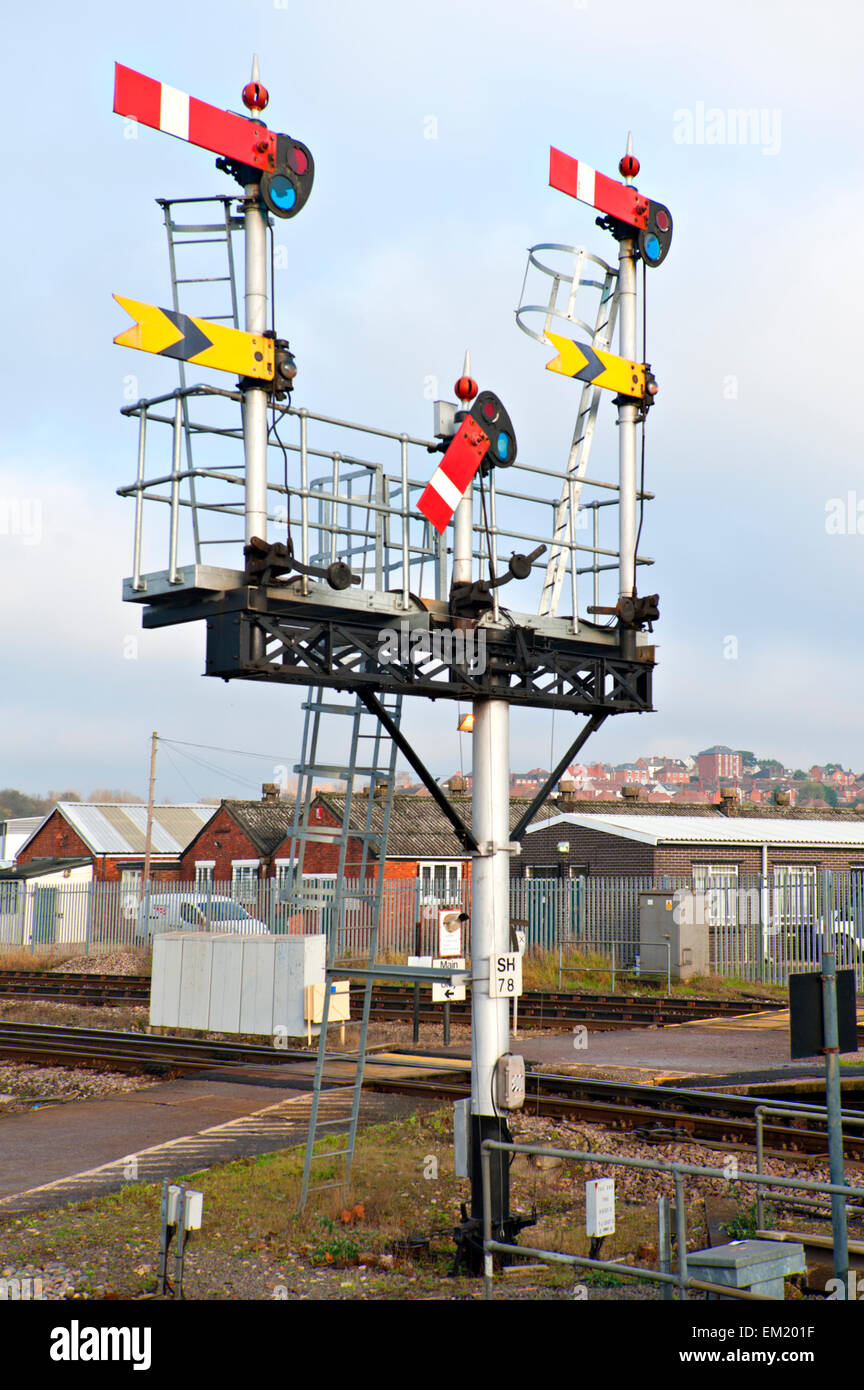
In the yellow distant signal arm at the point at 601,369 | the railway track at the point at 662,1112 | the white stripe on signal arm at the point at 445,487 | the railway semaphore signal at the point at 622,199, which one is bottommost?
the railway track at the point at 662,1112

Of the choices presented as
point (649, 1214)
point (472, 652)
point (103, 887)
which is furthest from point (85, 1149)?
point (103, 887)

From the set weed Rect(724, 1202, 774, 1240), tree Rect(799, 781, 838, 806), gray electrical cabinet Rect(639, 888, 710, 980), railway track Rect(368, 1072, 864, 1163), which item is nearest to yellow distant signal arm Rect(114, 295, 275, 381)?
weed Rect(724, 1202, 774, 1240)

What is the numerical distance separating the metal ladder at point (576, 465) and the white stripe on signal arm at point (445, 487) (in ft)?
4.60

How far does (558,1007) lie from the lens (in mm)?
24062

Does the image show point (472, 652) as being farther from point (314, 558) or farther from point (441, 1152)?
point (441, 1152)

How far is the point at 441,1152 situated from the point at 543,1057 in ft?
17.6

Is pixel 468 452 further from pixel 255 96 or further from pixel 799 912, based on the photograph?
pixel 799 912

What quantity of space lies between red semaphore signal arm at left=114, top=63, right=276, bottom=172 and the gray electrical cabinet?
22051mm

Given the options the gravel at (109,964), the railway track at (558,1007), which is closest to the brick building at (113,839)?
the gravel at (109,964)

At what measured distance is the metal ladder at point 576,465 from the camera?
10.4 meters

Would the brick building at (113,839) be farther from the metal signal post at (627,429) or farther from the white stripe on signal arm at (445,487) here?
the white stripe on signal arm at (445,487)

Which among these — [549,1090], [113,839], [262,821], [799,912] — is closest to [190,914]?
[262,821]

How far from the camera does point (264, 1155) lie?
11.9m

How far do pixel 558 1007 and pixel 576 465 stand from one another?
51.5ft
